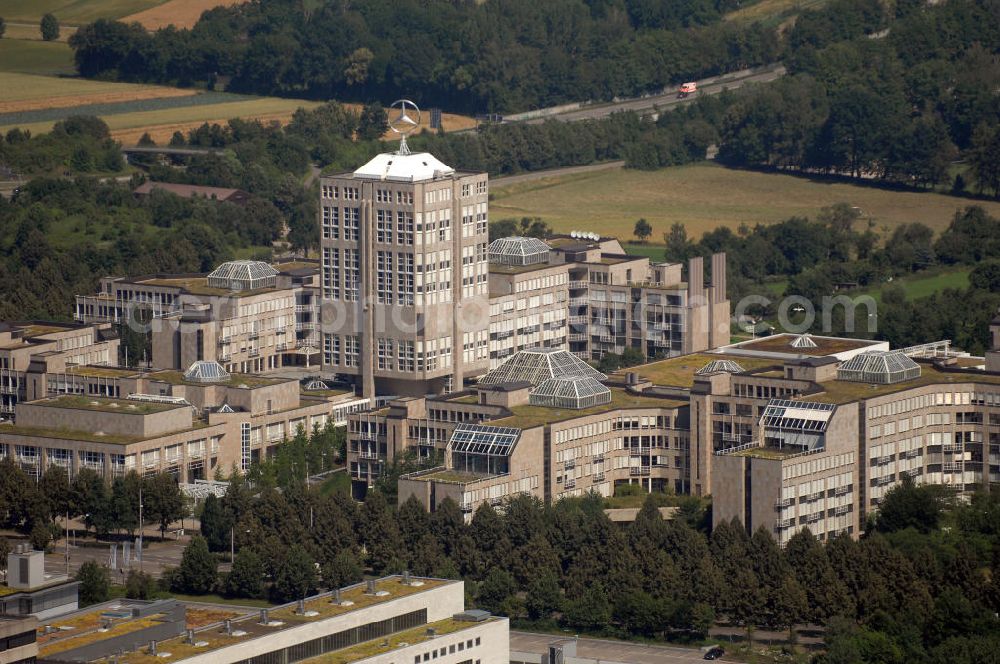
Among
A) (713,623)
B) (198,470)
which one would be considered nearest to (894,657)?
(713,623)

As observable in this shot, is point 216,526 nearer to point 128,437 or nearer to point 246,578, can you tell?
point 246,578

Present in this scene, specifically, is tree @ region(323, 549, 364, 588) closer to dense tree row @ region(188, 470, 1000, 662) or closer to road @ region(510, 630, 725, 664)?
dense tree row @ region(188, 470, 1000, 662)

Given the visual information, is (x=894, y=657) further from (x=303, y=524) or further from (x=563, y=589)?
(x=303, y=524)

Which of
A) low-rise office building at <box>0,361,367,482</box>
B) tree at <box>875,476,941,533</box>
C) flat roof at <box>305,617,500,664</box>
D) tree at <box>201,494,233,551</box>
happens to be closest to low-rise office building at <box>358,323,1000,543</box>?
tree at <box>875,476,941,533</box>

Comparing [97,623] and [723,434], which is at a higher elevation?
[723,434]

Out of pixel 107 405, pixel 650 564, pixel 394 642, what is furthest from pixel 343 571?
pixel 107 405

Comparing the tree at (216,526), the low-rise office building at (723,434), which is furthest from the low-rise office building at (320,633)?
the low-rise office building at (723,434)
